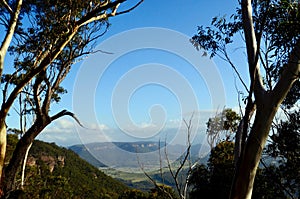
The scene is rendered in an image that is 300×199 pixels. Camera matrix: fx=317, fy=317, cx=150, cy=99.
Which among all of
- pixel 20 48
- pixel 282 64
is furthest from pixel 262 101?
pixel 20 48

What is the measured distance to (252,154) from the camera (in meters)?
3.45

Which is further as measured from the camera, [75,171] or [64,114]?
[75,171]

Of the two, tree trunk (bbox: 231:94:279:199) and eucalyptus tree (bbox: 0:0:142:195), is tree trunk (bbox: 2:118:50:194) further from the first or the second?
tree trunk (bbox: 231:94:279:199)

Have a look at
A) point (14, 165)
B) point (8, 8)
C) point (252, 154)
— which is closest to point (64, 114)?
point (14, 165)

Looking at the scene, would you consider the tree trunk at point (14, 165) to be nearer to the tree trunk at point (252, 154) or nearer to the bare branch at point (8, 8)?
the bare branch at point (8, 8)

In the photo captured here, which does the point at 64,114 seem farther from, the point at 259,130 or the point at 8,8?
the point at 259,130

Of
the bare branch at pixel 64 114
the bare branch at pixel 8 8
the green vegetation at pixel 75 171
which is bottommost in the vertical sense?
the green vegetation at pixel 75 171

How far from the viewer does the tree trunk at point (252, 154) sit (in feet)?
11.3

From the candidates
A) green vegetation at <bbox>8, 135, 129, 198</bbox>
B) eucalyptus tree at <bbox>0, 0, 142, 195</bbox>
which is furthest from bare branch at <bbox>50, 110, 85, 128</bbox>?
green vegetation at <bbox>8, 135, 129, 198</bbox>

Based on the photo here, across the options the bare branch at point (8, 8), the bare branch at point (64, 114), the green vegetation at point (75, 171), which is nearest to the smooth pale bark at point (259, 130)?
the bare branch at point (64, 114)

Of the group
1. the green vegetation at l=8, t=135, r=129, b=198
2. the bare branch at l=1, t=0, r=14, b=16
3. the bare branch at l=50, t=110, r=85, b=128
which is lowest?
the green vegetation at l=8, t=135, r=129, b=198

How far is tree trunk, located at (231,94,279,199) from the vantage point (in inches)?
135

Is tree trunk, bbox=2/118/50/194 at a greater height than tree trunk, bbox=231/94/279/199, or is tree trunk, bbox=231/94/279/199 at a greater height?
tree trunk, bbox=231/94/279/199

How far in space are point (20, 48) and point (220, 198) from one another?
27.4ft
